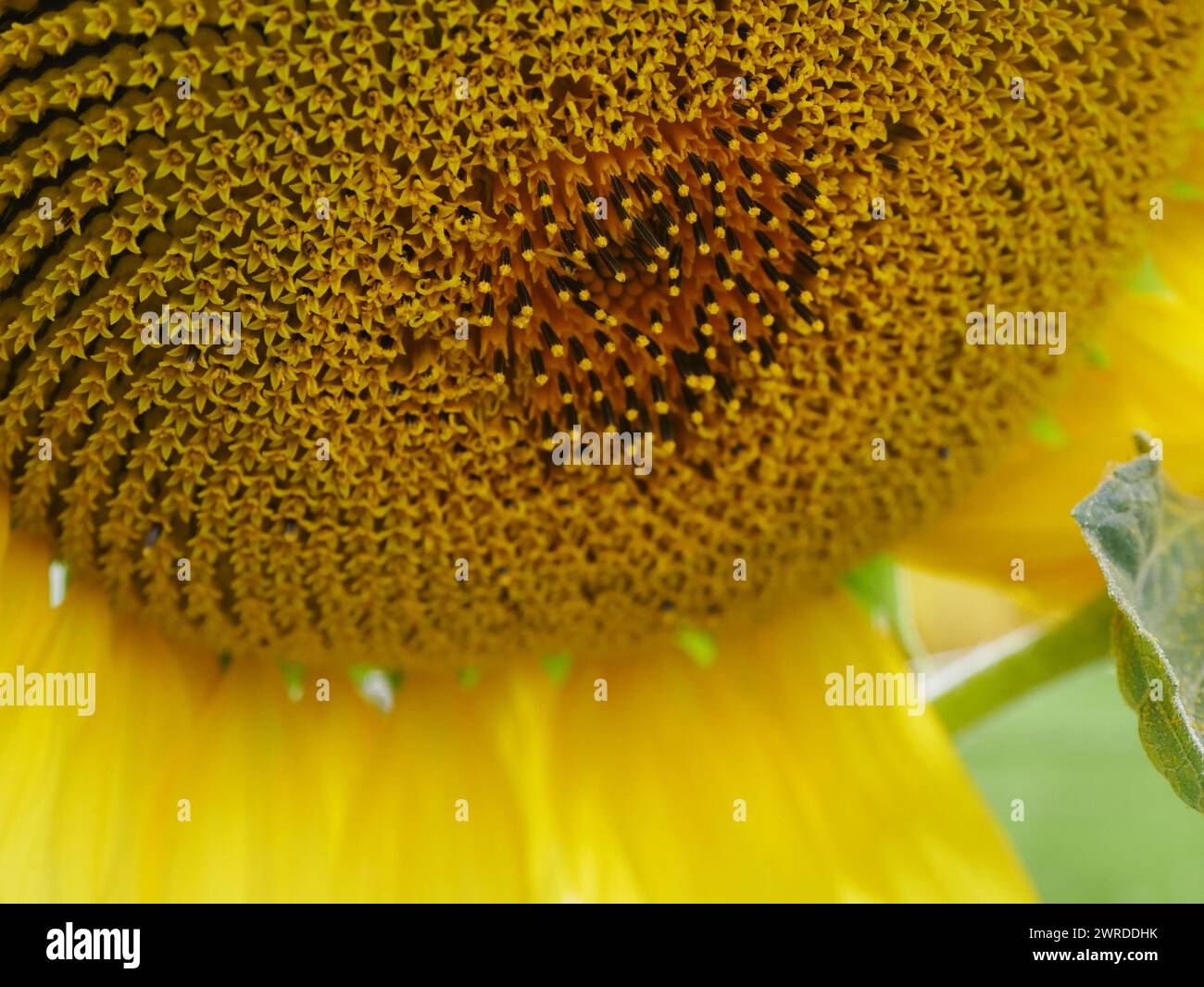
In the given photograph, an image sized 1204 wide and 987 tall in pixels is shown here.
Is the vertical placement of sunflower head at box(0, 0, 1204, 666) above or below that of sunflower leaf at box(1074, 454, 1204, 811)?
above

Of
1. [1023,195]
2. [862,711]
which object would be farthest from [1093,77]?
[862,711]

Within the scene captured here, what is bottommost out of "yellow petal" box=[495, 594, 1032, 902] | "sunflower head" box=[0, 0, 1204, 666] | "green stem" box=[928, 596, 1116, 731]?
"yellow petal" box=[495, 594, 1032, 902]

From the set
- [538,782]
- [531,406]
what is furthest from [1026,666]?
[531,406]

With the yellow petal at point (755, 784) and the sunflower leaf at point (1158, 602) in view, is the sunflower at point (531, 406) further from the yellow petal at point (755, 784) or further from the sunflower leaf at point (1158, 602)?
the sunflower leaf at point (1158, 602)

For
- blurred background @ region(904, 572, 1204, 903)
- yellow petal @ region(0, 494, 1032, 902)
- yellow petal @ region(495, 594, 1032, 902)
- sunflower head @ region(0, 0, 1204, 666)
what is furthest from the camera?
blurred background @ region(904, 572, 1204, 903)

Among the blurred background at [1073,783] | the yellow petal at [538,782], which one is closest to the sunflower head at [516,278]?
the yellow petal at [538,782]

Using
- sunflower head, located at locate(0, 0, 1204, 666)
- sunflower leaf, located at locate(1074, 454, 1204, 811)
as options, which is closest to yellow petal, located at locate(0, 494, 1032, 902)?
sunflower head, located at locate(0, 0, 1204, 666)

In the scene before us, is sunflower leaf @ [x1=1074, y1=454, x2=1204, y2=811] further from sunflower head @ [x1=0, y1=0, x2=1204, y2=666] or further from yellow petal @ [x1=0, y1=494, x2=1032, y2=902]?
yellow petal @ [x1=0, y1=494, x2=1032, y2=902]
